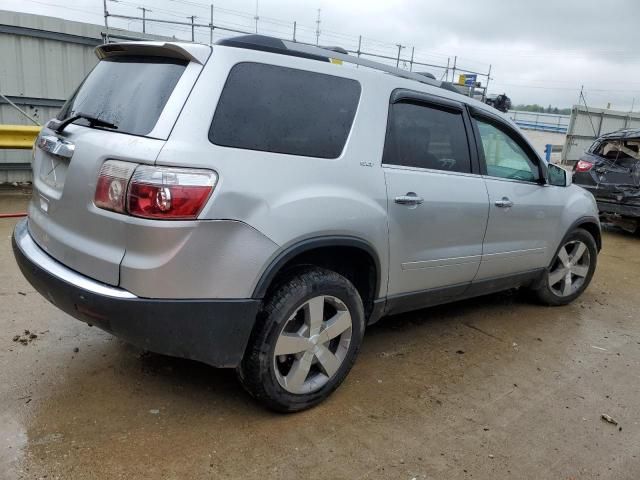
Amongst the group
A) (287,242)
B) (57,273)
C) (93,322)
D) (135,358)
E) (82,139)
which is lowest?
(135,358)

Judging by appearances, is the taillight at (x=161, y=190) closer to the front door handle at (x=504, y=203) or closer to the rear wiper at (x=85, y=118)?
the rear wiper at (x=85, y=118)

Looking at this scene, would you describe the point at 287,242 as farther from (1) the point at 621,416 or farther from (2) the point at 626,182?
(2) the point at 626,182

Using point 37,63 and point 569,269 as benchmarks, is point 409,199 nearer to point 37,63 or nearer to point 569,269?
point 569,269

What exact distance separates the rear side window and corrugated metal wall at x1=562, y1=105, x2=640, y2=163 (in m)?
14.3

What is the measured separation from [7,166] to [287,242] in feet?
24.1

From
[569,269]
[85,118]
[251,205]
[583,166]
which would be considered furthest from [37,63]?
[583,166]

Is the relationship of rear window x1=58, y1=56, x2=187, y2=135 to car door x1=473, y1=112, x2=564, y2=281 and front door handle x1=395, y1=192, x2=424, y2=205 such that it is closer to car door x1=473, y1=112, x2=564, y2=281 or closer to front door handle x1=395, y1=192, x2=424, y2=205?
front door handle x1=395, y1=192, x2=424, y2=205

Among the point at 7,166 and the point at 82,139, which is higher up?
the point at 82,139

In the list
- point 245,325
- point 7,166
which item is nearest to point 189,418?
point 245,325

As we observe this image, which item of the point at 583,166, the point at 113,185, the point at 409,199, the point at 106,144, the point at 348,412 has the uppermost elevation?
the point at 106,144

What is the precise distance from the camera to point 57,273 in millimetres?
2607

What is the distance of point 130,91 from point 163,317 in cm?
116

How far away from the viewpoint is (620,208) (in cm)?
830

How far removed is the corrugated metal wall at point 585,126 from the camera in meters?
15.4
